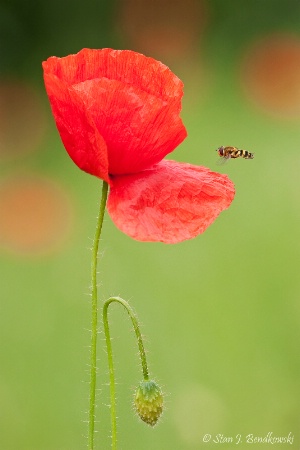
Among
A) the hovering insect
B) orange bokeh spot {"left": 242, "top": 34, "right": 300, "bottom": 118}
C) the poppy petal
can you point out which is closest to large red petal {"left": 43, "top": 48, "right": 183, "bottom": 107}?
the poppy petal

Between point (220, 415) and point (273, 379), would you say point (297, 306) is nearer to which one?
point (273, 379)

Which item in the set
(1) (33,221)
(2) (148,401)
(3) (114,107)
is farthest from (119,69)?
(1) (33,221)

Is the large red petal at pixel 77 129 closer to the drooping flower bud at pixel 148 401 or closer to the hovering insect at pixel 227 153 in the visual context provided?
the drooping flower bud at pixel 148 401

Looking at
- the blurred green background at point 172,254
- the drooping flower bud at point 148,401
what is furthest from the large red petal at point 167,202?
the blurred green background at point 172,254

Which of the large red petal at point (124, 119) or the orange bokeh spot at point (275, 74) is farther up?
the orange bokeh spot at point (275, 74)

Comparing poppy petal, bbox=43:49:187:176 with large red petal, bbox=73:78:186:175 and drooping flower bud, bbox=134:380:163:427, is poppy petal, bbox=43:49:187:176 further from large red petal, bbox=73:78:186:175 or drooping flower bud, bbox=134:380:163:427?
drooping flower bud, bbox=134:380:163:427

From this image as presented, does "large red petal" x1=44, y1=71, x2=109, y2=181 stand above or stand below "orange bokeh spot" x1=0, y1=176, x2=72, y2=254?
above

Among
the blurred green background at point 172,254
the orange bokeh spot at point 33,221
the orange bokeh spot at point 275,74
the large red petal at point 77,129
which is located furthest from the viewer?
the orange bokeh spot at point 275,74
